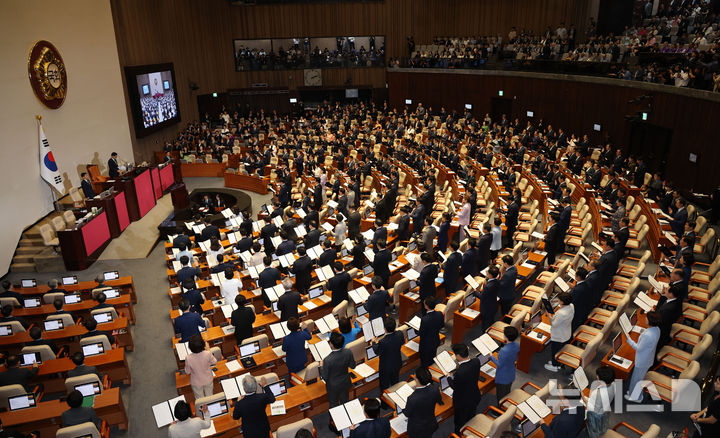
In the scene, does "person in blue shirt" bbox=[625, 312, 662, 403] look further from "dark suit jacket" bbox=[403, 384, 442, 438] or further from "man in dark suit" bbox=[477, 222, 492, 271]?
"man in dark suit" bbox=[477, 222, 492, 271]

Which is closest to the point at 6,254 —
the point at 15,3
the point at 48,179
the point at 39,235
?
the point at 39,235

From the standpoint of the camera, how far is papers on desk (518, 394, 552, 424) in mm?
5965

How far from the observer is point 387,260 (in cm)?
1026

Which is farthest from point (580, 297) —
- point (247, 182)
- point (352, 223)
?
point (247, 182)

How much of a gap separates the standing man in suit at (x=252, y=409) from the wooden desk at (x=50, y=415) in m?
2.38

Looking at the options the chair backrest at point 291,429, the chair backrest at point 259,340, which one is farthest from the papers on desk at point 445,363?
the chair backrest at point 259,340

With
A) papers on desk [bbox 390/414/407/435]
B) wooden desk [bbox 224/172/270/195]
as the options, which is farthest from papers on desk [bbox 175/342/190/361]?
wooden desk [bbox 224/172/270/195]

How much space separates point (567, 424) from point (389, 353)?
8.69 feet

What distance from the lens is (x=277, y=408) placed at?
6520mm

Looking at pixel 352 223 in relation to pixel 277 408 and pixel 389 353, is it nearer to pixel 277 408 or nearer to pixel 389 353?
pixel 389 353

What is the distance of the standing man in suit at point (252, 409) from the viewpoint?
237 inches

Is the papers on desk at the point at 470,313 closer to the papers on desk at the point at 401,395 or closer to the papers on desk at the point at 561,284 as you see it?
the papers on desk at the point at 561,284

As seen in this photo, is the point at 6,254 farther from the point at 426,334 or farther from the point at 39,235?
the point at 426,334

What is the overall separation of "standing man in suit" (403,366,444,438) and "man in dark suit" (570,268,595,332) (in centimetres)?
365
